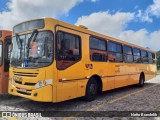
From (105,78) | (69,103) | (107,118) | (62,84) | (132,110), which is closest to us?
(107,118)

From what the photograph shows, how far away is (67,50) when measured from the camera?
8.02 m

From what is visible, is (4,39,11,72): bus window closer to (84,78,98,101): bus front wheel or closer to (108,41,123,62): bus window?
(84,78,98,101): bus front wheel

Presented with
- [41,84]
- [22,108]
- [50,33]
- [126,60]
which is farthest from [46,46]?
[126,60]

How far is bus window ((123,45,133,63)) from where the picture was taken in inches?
510

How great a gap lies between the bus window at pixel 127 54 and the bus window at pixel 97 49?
2676 millimetres

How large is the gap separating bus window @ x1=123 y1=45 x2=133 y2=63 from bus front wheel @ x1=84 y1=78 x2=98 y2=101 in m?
3.88

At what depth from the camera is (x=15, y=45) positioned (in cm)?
854

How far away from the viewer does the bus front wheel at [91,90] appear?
9.27m

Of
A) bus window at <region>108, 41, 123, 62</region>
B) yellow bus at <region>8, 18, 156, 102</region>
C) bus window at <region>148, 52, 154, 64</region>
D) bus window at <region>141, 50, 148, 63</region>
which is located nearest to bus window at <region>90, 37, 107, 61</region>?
yellow bus at <region>8, 18, 156, 102</region>

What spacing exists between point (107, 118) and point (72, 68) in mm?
2256

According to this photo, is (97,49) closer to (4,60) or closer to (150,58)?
(4,60)

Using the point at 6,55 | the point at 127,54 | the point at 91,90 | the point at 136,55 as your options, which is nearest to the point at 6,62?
the point at 6,55

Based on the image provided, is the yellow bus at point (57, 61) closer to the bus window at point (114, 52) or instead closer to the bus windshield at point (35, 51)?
the bus windshield at point (35, 51)

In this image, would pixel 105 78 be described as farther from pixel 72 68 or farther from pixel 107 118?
pixel 107 118
